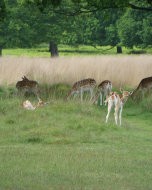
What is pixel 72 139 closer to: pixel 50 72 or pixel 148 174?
pixel 148 174

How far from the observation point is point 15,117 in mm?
15594

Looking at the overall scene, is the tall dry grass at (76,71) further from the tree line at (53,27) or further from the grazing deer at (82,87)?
the tree line at (53,27)

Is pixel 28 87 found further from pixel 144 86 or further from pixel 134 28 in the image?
pixel 134 28

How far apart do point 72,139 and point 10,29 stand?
31.1 m

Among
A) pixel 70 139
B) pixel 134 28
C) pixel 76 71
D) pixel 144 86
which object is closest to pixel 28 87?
pixel 76 71

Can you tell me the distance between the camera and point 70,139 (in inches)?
516

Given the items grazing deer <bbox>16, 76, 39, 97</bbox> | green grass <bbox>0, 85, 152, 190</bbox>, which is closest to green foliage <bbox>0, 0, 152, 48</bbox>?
grazing deer <bbox>16, 76, 39, 97</bbox>

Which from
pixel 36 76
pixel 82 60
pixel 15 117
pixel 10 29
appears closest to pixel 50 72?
pixel 36 76

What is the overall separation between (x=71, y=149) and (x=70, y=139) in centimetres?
117

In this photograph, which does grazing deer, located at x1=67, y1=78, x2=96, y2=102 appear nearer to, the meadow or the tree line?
the meadow

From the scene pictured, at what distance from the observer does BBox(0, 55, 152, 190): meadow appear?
30.1 feet

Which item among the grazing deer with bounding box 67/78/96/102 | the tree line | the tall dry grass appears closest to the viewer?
the grazing deer with bounding box 67/78/96/102

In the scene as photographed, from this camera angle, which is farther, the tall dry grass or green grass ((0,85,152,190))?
the tall dry grass

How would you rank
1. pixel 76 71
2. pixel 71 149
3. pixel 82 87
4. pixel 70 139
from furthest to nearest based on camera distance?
pixel 76 71, pixel 82 87, pixel 70 139, pixel 71 149
